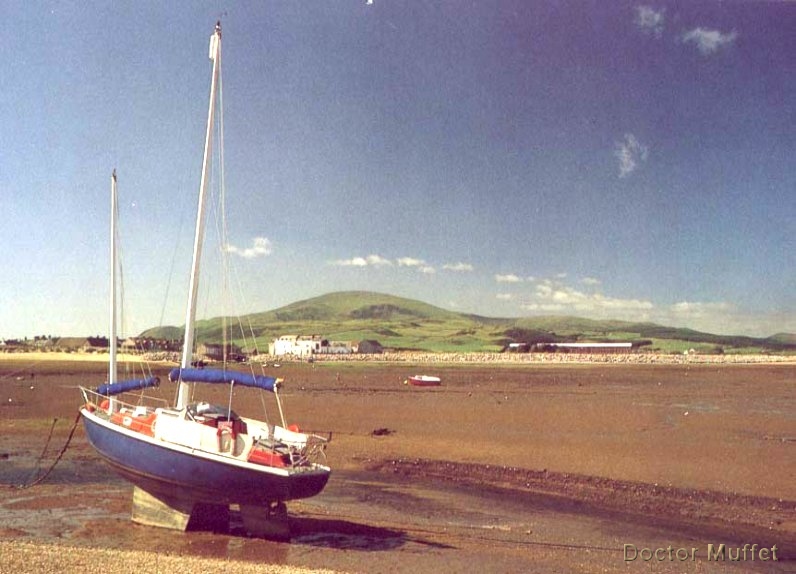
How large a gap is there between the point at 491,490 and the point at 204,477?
9914mm

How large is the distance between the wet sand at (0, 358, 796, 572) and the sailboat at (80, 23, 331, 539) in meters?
0.64

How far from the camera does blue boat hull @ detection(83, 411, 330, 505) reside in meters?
15.9

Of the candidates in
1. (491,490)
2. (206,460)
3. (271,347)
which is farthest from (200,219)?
(271,347)

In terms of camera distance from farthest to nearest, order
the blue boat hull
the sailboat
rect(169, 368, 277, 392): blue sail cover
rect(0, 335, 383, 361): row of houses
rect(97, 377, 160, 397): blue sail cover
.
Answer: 1. rect(0, 335, 383, 361): row of houses
2. rect(97, 377, 160, 397): blue sail cover
3. rect(169, 368, 277, 392): blue sail cover
4. the sailboat
5. the blue boat hull

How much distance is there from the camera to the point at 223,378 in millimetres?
17531

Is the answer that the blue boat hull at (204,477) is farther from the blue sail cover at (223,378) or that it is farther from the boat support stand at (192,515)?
the blue sail cover at (223,378)

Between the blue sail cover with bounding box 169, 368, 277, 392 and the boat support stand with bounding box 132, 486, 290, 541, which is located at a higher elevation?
the blue sail cover with bounding box 169, 368, 277, 392

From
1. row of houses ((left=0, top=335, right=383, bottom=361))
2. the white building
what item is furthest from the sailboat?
the white building

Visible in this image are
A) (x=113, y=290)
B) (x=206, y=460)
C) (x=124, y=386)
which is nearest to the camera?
(x=206, y=460)

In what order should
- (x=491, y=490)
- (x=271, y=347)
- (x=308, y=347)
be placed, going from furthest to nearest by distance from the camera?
(x=271, y=347), (x=308, y=347), (x=491, y=490)

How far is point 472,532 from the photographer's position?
17.4 metres

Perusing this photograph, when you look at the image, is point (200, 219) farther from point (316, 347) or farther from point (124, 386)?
point (316, 347)

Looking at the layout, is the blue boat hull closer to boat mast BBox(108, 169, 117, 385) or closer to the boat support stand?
the boat support stand

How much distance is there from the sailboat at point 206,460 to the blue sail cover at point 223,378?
3cm
